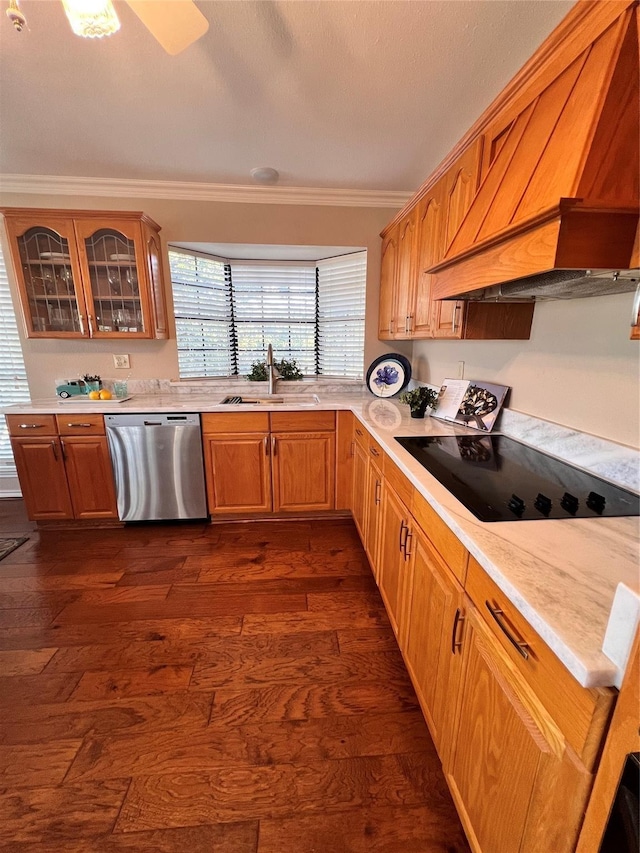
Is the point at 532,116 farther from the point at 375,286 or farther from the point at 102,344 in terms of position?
the point at 102,344

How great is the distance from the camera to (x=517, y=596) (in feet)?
2.22

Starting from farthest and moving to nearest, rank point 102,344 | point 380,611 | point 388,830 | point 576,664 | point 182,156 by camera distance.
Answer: point 102,344 < point 182,156 < point 380,611 < point 388,830 < point 576,664

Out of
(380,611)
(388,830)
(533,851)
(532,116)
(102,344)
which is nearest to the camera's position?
(533,851)

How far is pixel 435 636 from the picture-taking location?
3.75ft

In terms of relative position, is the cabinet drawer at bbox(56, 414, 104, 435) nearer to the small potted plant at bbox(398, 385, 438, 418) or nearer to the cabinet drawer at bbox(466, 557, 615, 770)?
the small potted plant at bbox(398, 385, 438, 418)

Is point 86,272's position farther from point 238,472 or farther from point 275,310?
point 238,472

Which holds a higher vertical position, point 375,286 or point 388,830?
point 375,286

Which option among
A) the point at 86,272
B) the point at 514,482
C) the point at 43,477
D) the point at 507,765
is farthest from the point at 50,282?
the point at 507,765

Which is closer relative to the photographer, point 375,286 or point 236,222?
point 236,222

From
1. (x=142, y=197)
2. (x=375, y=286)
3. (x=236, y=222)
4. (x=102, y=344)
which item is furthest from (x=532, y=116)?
(x=102, y=344)

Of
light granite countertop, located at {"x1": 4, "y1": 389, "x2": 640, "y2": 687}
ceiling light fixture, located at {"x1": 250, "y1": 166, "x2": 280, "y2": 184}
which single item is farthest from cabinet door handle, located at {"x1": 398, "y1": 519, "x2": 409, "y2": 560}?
ceiling light fixture, located at {"x1": 250, "y1": 166, "x2": 280, "y2": 184}

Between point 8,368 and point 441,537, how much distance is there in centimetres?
376

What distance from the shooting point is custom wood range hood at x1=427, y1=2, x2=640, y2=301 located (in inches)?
33.5

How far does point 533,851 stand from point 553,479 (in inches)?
37.6
